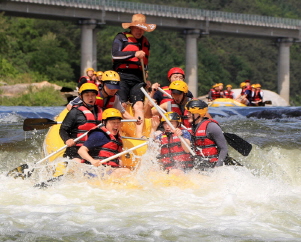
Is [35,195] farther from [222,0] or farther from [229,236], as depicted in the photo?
[222,0]

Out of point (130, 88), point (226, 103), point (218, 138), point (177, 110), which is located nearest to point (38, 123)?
point (130, 88)

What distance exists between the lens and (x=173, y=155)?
7.58 meters

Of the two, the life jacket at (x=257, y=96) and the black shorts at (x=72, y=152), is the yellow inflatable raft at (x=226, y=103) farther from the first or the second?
the black shorts at (x=72, y=152)

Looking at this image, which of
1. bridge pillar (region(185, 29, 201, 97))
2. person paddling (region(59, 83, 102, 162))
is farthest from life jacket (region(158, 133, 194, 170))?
bridge pillar (region(185, 29, 201, 97))

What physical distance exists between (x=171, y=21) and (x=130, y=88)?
35.8 meters

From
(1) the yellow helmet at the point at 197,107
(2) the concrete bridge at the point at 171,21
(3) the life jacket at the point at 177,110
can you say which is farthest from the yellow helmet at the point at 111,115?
(2) the concrete bridge at the point at 171,21

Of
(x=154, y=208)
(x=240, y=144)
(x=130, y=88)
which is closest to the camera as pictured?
(x=154, y=208)

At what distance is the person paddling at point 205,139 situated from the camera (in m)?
7.57

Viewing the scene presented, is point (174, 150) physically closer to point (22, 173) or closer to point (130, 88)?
point (130, 88)

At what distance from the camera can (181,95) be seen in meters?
8.46

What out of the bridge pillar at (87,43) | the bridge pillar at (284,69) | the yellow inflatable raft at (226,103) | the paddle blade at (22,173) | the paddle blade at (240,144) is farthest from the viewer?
the bridge pillar at (284,69)

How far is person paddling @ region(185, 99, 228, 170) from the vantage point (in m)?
7.57

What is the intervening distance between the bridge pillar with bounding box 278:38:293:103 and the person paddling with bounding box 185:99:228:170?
44102 millimetres

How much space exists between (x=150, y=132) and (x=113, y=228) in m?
3.12
